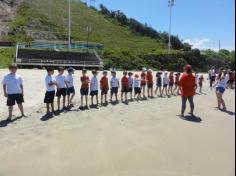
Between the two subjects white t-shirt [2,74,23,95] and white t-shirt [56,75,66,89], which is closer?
white t-shirt [2,74,23,95]

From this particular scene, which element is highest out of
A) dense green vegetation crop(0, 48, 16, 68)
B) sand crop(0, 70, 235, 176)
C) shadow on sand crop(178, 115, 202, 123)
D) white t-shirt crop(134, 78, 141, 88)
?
dense green vegetation crop(0, 48, 16, 68)

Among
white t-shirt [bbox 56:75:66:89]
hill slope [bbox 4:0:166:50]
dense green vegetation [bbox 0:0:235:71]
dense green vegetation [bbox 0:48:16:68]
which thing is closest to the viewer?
white t-shirt [bbox 56:75:66:89]

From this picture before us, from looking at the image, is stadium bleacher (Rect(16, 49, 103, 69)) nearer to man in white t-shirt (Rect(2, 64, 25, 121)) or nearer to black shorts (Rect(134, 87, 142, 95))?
black shorts (Rect(134, 87, 142, 95))

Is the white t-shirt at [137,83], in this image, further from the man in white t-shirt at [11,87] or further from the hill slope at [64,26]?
the hill slope at [64,26]

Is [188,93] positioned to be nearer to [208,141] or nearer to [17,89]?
[208,141]

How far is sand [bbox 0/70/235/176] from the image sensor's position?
7.94 metres

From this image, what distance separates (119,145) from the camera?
941 centimetres

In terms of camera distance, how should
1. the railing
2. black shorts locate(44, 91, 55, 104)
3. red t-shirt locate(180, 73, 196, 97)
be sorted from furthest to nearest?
the railing → black shorts locate(44, 91, 55, 104) → red t-shirt locate(180, 73, 196, 97)

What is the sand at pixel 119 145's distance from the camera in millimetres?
7941

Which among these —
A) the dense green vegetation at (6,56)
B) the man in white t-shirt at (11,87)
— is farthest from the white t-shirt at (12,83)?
the dense green vegetation at (6,56)

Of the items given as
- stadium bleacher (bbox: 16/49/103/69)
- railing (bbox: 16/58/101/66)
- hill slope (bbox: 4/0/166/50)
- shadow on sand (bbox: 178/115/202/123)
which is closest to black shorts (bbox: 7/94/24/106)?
shadow on sand (bbox: 178/115/202/123)

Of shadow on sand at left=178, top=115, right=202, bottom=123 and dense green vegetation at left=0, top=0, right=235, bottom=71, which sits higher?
dense green vegetation at left=0, top=0, right=235, bottom=71

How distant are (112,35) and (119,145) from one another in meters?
80.2

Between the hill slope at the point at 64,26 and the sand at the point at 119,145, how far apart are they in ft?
199
